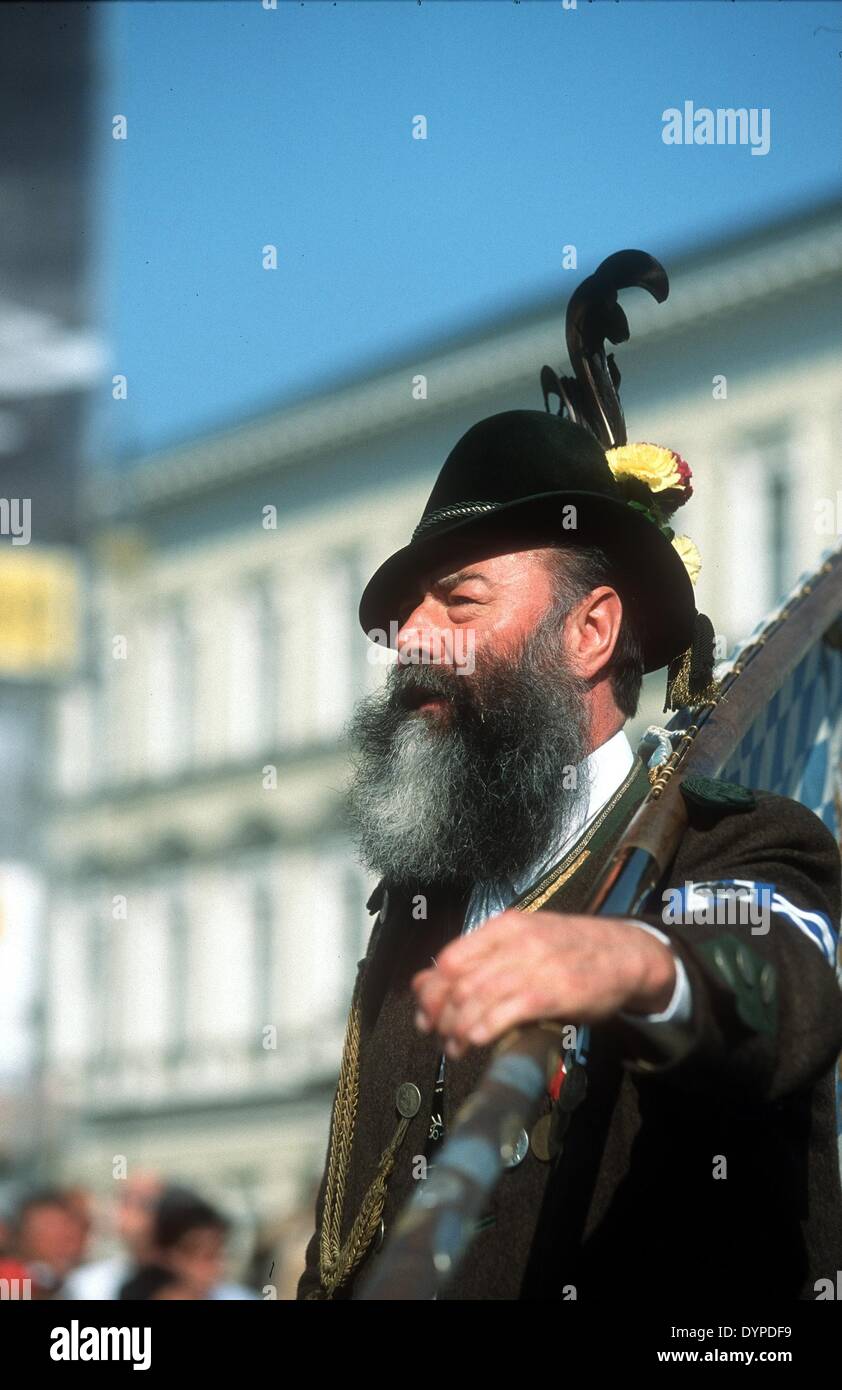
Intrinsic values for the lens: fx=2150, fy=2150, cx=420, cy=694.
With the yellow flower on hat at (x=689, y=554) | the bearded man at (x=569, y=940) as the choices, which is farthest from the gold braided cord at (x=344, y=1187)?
the yellow flower on hat at (x=689, y=554)

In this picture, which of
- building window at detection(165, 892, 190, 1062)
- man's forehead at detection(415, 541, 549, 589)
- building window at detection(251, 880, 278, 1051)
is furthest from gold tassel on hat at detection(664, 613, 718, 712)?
building window at detection(165, 892, 190, 1062)

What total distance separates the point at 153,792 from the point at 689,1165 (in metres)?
40.8

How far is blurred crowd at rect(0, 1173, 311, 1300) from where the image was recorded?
745cm

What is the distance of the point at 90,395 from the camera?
54.2 ft

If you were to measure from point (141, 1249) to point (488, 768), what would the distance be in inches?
206

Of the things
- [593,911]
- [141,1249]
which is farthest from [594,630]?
[141,1249]

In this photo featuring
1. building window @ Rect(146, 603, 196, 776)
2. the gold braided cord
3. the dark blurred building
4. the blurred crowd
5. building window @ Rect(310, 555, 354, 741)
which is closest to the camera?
the gold braided cord

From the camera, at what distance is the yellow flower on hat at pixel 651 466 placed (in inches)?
139

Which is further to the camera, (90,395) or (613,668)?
(90,395)

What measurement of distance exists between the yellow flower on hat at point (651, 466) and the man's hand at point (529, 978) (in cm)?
137

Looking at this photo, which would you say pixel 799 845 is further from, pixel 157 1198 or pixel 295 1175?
pixel 295 1175

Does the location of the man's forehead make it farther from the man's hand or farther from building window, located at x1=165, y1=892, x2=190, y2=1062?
building window, located at x1=165, y1=892, x2=190, y2=1062

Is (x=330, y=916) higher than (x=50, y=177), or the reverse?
(x=50, y=177)
